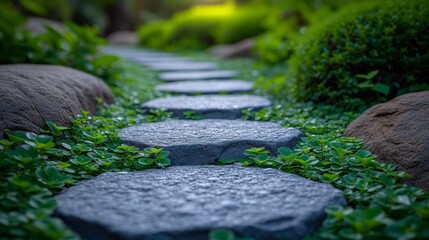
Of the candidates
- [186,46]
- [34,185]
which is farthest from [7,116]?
[186,46]

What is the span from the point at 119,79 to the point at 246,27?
5.90 metres

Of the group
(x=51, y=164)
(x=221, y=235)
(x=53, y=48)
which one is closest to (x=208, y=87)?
(x=53, y=48)

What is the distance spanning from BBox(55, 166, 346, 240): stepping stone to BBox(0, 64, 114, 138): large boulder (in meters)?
0.57

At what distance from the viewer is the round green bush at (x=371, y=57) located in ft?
9.02

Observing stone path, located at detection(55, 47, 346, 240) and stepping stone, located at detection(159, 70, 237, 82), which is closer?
stone path, located at detection(55, 47, 346, 240)

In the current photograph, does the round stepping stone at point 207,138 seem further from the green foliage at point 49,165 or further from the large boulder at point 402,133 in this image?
the large boulder at point 402,133

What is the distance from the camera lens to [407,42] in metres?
2.77

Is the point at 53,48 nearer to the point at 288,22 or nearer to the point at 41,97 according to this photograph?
the point at 41,97

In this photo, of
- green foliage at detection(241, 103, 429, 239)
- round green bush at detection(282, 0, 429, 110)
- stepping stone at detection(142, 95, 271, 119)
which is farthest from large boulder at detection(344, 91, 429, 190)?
stepping stone at detection(142, 95, 271, 119)

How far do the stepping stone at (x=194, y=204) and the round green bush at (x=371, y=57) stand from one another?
1418 mm

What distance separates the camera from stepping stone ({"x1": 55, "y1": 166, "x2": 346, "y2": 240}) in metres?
1.23

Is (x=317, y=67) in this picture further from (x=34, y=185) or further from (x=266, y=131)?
(x=34, y=185)

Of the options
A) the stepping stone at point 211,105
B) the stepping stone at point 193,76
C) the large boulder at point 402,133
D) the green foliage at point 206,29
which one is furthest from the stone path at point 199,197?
the green foliage at point 206,29

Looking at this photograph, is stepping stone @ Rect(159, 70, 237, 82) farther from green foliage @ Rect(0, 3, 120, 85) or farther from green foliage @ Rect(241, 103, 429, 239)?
green foliage @ Rect(241, 103, 429, 239)
